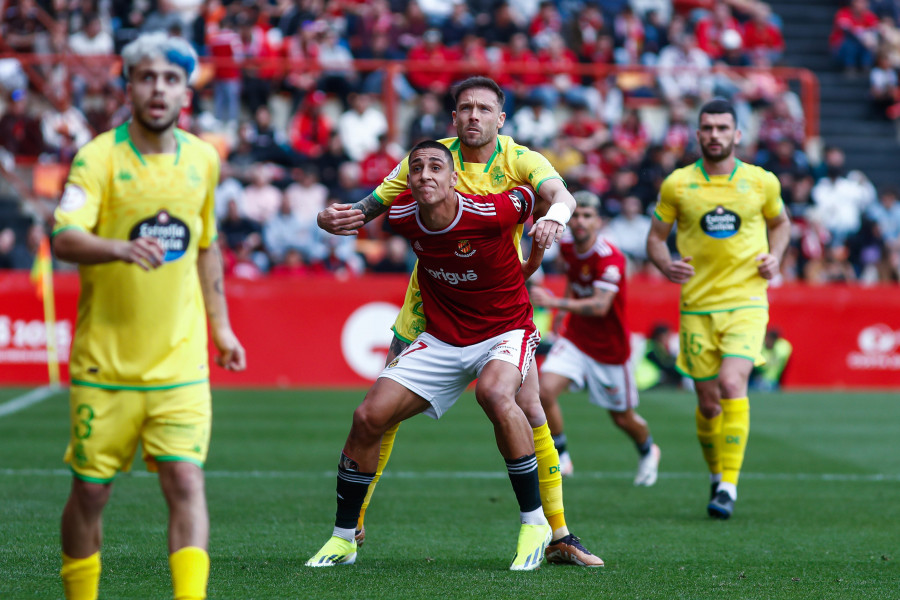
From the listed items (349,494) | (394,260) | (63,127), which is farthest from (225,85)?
(349,494)

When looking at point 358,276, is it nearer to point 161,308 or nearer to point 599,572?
point 599,572

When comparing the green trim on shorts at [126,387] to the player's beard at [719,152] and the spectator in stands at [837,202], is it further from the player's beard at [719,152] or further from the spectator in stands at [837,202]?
the spectator in stands at [837,202]

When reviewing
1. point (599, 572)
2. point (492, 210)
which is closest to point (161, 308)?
point (492, 210)

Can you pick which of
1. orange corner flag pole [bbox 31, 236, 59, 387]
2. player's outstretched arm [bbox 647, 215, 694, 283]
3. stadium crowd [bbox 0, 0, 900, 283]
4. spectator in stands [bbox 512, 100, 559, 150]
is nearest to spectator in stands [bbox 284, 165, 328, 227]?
stadium crowd [bbox 0, 0, 900, 283]

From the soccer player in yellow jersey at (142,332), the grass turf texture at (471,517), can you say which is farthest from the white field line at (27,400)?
the soccer player in yellow jersey at (142,332)

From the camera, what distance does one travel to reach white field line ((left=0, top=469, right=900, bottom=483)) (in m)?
9.12

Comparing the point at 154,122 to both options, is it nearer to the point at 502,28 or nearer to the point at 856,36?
the point at 502,28

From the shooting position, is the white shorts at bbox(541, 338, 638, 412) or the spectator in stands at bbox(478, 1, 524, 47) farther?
the spectator in stands at bbox(478, 1, 524, 47)

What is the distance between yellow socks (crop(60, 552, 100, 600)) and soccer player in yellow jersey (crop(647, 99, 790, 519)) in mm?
4562

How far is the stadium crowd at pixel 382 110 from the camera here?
17.8 m

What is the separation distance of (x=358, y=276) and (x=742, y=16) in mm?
11768

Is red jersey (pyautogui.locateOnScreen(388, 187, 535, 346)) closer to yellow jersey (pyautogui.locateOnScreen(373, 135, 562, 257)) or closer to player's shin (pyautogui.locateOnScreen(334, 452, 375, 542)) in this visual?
yellow jersey (pyautogui.locateOnScreen(373, 135, 562, 257))

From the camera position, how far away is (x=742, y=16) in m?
24.0

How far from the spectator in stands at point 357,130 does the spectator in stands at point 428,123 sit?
677 millimetres
